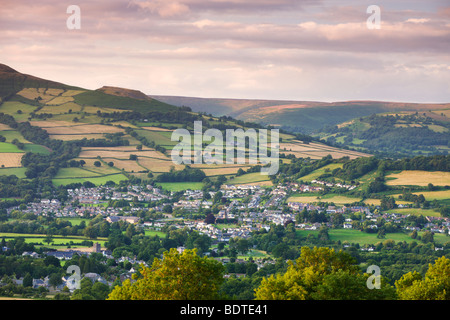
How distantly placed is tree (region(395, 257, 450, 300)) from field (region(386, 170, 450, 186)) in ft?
200

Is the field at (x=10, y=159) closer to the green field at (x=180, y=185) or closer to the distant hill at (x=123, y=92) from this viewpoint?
the green field at (x=180, y=185)

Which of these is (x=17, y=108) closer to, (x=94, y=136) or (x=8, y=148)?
(x=94, y=136)

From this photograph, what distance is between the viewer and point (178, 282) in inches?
1032

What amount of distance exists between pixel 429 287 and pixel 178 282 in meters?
9.73

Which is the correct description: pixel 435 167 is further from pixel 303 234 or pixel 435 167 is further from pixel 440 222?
pixel 303 234

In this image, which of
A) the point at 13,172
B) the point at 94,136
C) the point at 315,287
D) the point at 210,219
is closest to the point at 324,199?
the point at 210,219

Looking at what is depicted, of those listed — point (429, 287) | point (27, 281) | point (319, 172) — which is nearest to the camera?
point (429, 287)

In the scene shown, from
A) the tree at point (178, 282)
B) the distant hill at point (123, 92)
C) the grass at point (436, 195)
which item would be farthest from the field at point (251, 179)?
the tree at point (178, 282)

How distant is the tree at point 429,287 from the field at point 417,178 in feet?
200

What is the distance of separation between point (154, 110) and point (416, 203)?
74.1 meters

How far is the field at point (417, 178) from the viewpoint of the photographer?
9069cm

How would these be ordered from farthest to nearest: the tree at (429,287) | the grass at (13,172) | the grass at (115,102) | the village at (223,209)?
the grass at (115,102)
the grass at (13,172)
the village at (223,209)
the tree at (429,287)

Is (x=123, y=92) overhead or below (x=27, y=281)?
overhead
